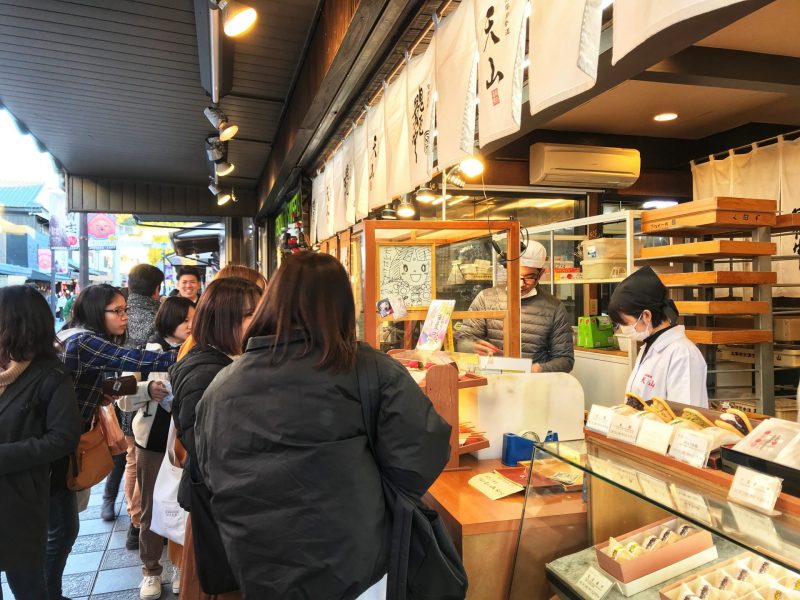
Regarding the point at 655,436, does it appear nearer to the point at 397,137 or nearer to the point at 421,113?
the point at 421,113

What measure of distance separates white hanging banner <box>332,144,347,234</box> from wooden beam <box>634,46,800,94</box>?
8.80 feet

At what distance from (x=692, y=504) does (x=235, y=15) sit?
3178 millimetres

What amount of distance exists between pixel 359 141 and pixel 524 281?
1.85 m

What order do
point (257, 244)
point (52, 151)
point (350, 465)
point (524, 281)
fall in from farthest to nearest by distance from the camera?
point (257, 244), point (52, 151), point (524, 281), point (350, 465)

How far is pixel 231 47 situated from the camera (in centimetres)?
436

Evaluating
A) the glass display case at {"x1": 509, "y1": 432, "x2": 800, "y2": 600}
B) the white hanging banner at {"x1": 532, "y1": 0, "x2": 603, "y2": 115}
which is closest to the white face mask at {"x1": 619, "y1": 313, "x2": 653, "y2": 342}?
the glass display case at {"x1": 509, "y1": 432, "x2": 800, "y2": 600}

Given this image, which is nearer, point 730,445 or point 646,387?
point 730,445

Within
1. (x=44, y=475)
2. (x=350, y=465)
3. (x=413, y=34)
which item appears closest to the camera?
(x=350, y=465)

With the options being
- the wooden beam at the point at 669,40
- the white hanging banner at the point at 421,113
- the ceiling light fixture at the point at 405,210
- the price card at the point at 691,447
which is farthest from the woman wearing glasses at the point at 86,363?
the ceiling light fixture at the point at 405,210

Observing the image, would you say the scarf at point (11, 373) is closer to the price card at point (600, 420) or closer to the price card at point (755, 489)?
the price card at point (600, 420)

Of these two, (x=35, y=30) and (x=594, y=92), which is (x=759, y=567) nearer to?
(x=594, y=92)

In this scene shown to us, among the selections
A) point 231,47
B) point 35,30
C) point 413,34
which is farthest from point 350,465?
point 35,30

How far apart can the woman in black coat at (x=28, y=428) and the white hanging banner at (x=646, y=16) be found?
2.49m

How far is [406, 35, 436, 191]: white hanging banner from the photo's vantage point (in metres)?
2.94
